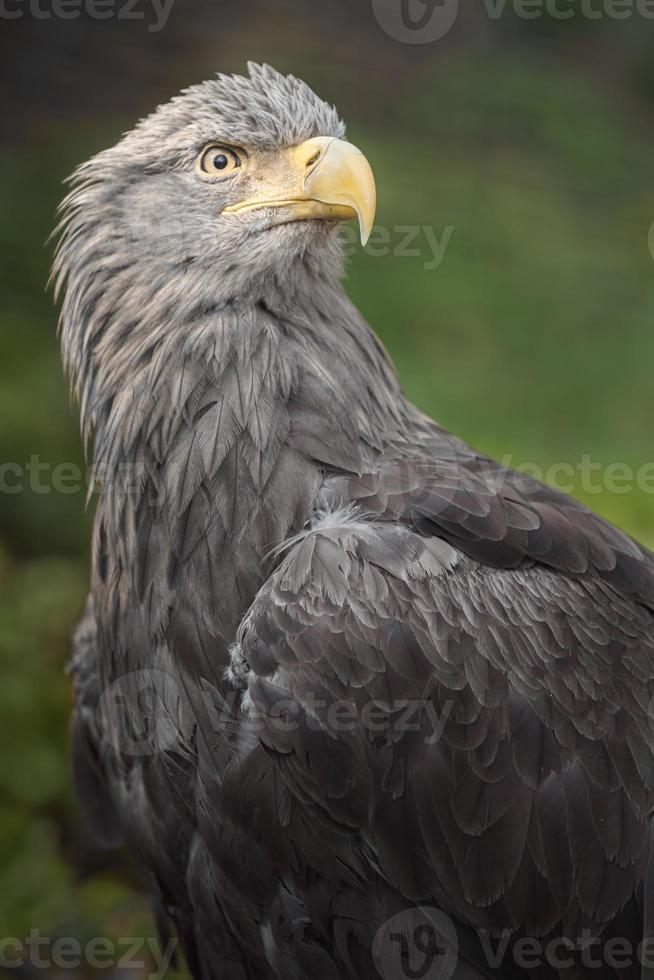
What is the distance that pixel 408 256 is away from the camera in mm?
9531

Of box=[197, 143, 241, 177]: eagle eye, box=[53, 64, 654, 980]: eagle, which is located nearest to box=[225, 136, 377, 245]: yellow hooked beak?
box=[53, 64, 654, 980]: eagle

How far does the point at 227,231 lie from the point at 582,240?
7.68 meters

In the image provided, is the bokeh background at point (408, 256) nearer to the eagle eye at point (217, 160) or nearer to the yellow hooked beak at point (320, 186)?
the eagle eye at point (217, 160)

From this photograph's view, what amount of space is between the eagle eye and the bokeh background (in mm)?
2257

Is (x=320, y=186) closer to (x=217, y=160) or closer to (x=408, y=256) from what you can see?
(x=217, y=160)

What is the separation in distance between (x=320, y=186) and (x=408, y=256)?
21.5 ft

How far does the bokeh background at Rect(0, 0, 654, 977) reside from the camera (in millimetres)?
5113

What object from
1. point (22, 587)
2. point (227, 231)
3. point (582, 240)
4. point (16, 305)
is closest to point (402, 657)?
point (227, 231)

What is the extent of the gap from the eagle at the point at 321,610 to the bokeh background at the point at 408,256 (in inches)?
67.5

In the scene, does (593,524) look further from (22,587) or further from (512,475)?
(22,587)

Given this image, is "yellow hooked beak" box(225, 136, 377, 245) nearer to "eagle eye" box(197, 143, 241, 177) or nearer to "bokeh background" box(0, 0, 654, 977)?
"eagle eye" box(197, 143, 241, 177)

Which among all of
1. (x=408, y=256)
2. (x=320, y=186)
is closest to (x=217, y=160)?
(x=320, y=186)

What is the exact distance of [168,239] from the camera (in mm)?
3248

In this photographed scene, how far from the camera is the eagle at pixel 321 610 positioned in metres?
2.94
